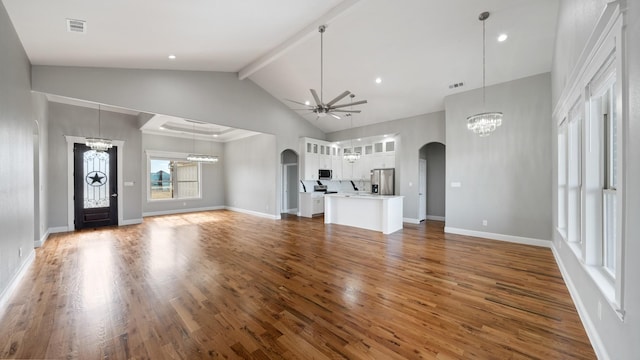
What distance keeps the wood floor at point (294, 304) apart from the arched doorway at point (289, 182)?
4.92 m

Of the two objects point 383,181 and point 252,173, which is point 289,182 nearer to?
point 252,173

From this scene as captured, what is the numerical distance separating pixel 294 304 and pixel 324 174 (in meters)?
6.62

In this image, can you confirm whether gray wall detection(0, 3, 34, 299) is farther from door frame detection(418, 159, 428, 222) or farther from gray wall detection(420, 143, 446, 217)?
gray wall detection(420, 143, 446, 217)

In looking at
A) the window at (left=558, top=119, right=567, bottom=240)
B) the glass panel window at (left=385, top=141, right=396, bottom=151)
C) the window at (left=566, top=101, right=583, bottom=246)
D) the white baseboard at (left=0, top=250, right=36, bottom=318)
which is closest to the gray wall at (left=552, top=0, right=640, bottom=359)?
the window at (left=566, top=101, right=583, bottom=246)

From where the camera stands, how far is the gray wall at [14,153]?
105 inches

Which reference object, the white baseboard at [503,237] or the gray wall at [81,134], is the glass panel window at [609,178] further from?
the gray wall at [81,134]

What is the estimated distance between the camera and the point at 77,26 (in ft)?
9.87

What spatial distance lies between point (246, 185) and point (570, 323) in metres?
8.78

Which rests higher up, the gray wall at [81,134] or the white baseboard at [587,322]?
the gray wall at [81,134]

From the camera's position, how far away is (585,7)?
2.23 m

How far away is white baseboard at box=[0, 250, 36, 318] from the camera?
260 cm

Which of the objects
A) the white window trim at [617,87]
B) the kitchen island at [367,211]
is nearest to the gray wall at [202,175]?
the kitchen island at [367,211]

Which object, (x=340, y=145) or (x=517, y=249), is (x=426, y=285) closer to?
(x=517, y=249)

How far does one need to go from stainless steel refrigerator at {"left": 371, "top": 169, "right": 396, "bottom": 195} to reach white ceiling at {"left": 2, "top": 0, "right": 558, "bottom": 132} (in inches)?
103
